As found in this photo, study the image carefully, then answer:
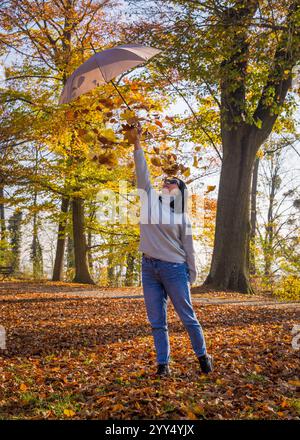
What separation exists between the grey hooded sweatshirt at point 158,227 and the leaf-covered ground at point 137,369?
1.27m

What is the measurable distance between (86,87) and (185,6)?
7888mm

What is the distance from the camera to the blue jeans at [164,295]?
4.54 metres

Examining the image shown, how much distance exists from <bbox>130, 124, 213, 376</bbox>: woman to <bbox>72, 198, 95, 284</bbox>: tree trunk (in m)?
16.0

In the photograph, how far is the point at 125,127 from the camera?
4.91m

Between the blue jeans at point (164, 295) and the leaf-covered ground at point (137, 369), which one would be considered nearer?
the leaf-covered ground at point (137, 369)

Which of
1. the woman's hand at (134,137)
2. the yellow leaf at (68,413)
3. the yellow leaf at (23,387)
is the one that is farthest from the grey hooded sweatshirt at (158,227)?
the yellow leaf at (23,387)

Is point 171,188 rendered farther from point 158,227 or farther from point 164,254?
point 164,254

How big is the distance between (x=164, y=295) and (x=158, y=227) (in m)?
0.71

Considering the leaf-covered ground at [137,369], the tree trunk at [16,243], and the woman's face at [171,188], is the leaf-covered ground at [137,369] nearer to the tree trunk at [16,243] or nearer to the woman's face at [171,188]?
the woman's face at [171,188]

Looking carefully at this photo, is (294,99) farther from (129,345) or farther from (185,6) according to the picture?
(129,345)

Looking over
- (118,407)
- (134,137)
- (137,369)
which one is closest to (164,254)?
(134,137)

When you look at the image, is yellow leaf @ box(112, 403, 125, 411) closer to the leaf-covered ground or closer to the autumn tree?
the leaf-covered ground

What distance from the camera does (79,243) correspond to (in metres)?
20.5
